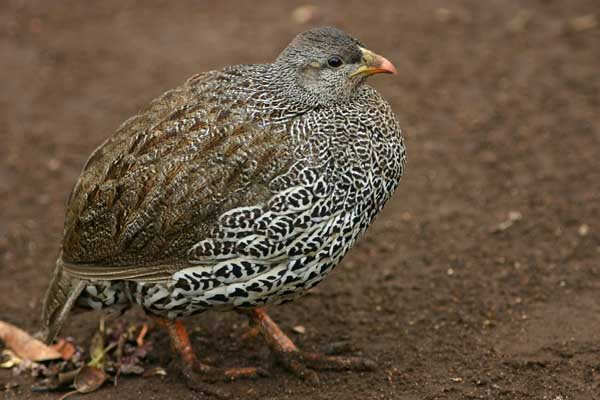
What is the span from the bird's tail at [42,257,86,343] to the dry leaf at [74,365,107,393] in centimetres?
29

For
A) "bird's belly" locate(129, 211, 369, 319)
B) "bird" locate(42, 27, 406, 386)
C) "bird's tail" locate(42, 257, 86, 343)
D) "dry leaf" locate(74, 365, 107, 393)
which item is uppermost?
"bird" locate(42, 27, 406, 386)

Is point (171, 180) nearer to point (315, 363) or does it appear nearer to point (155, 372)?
point (155, 372)

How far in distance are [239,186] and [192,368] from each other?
1.35 meters

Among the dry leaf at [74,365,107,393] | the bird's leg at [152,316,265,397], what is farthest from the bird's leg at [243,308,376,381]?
the dry leaf at [74,365,107,393]

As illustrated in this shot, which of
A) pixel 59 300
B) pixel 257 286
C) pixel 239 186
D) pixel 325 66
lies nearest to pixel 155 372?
→ pixel 59 300

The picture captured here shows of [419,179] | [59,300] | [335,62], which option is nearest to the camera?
[335,62]

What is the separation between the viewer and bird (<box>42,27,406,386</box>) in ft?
15.5

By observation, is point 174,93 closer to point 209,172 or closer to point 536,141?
point 209,172

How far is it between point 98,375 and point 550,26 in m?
6.14

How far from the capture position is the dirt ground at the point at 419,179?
17.8 ft

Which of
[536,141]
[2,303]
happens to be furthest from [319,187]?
[536,141]

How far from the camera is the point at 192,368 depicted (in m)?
5.37

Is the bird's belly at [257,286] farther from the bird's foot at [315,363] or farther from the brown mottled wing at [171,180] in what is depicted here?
the bird's foot at [315,363]

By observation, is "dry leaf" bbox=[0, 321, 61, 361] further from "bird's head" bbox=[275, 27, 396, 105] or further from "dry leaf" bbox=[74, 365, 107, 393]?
"bird's head" bbox=[275, 27, 396, 105]
